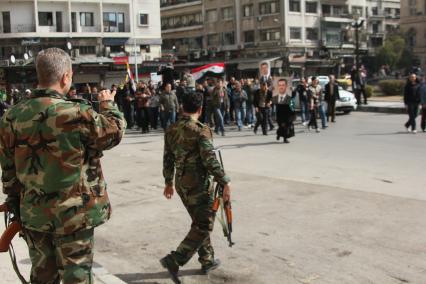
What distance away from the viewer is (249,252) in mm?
6203

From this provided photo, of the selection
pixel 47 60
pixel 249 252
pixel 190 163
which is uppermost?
pixel 47 60

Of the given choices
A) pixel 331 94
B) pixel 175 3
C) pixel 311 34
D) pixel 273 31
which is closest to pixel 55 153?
pixel 331 94

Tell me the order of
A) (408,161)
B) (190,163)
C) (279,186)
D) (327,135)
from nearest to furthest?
(190,163), (279,186), (408,161), (327,135)

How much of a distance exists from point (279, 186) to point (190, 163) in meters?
4.44

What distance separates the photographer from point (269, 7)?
2771 inches

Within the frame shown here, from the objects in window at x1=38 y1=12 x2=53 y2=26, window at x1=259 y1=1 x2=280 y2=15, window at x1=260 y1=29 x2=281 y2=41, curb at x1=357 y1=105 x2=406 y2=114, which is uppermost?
window at x1=259 y1=1 x2=280 y2=15

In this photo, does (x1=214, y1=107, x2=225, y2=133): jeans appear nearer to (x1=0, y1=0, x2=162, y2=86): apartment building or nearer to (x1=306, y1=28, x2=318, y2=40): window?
(x1=0, y1=0, x2=162, y2=86): apartment building

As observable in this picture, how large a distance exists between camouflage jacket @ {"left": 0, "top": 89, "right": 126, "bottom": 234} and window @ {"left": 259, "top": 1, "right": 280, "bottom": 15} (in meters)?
67.6

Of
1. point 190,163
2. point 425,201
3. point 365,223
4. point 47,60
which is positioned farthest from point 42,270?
point 425,201

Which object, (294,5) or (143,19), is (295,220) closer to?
(143,19)

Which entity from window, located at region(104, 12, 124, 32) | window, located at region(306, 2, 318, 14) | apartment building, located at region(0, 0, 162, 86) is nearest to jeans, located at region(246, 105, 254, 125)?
apartment building, located at region(0, 0, 162, 86)

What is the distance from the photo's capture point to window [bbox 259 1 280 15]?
69.2m

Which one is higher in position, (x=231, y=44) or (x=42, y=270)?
(x=231, y=44)

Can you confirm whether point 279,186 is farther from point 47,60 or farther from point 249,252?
point 47,60
